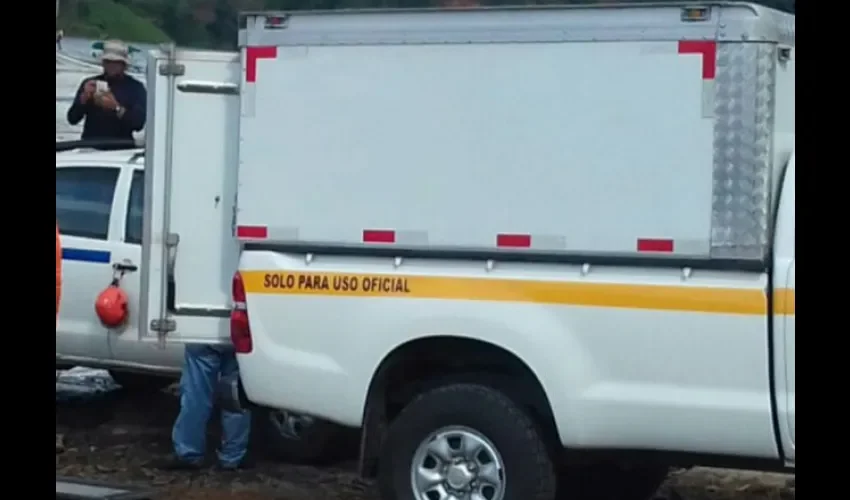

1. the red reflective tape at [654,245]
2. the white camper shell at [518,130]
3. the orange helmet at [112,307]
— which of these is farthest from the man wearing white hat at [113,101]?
the red reflective tape at [654,245]

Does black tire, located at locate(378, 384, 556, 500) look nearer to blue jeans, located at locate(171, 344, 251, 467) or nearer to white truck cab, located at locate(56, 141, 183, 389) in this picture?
blue jeans, located at locate(171, 344, 251, 467)

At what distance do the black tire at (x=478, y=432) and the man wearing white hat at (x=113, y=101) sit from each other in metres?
5.18

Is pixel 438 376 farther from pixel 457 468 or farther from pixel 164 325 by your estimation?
pixel 164 325

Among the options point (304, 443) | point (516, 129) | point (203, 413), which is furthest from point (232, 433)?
point (516, 129)

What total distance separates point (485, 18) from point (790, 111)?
4.27 ft

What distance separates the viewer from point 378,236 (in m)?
6.59

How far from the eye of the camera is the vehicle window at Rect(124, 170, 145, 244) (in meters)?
8.80

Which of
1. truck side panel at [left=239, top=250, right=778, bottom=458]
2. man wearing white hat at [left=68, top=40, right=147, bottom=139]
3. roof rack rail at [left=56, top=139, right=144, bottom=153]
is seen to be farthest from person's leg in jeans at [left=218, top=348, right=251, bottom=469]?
man wearing white hat at [left=68, top=40, right=147, bottom=139]

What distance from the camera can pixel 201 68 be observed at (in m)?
7.44

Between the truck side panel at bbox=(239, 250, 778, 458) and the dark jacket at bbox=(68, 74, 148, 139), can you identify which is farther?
the dark jacket at bbox=(68, 74, 148, 139)

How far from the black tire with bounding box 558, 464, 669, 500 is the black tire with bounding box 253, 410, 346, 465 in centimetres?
154
